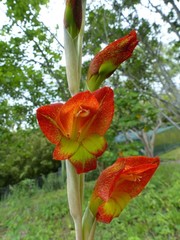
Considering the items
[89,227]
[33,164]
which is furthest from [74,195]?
[33,164]

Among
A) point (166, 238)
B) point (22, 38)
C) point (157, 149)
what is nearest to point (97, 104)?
point (166, 238)

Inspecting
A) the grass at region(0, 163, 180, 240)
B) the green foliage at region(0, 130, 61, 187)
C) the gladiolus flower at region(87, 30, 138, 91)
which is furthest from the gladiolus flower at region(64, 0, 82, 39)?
the green foliage at region(0, 130, 61, 187)

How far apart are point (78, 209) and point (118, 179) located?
89mm

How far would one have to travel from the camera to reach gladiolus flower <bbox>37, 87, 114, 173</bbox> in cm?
32

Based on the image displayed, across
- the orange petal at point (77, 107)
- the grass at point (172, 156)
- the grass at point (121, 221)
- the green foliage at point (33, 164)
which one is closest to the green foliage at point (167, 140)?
the grass at point (172, 156)

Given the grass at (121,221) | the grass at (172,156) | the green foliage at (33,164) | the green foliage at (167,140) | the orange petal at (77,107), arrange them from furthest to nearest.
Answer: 1. the green foliage at (167,140)
2. the grass at (172,156)
3. the green foliage at (33,164)
4. the grass at (121,221)
5. the orange petal at (77,107)

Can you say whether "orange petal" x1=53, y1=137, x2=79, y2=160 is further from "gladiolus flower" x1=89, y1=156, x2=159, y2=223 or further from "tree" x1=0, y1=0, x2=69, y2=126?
"tree" x1=0, y1=0, x2=69, y2=126

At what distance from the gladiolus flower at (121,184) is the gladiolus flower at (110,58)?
150mm

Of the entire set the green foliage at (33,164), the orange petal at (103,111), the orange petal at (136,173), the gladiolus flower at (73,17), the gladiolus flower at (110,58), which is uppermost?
the green foliage at (33,164)

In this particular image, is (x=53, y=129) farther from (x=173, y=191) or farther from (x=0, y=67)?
(x=173, y=191)

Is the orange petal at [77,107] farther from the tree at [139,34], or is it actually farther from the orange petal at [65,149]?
the tree at [139,34]

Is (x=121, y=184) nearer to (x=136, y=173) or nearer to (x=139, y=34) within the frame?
(x=136, y=173)

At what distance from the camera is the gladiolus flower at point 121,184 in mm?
387

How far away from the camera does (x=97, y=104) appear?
1.05 ft
